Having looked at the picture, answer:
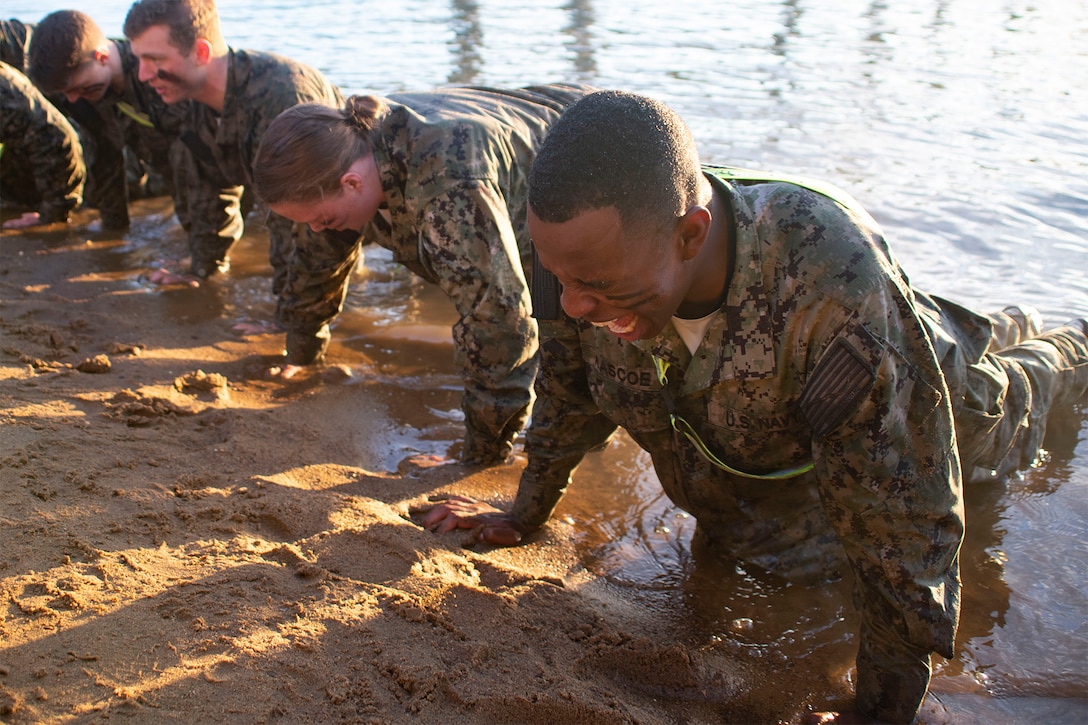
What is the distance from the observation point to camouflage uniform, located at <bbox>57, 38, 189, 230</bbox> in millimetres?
5418

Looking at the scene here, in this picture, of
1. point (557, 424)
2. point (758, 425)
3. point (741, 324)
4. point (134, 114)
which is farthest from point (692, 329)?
point (134, 114)

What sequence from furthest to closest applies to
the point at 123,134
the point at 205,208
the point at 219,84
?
the point at 123,134, the point at 205,208, the point at 219,84

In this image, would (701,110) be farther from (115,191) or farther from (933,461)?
(933,461)

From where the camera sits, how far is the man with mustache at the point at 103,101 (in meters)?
5.12

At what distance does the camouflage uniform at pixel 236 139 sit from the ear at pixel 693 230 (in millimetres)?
2402

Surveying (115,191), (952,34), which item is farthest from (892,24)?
(115,191)

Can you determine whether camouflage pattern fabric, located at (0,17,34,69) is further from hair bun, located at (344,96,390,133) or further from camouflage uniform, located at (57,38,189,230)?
hair bun, located at (344,96,390,133)

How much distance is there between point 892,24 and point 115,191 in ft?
32.7

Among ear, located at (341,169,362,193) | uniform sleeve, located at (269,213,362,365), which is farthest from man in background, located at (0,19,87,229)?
ear, located at (341,169,362,193)

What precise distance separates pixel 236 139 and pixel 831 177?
4313mm

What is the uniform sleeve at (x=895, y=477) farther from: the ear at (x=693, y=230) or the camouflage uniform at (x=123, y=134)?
the camouflage uniform at (x=123, y=134)

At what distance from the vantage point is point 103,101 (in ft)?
18.8

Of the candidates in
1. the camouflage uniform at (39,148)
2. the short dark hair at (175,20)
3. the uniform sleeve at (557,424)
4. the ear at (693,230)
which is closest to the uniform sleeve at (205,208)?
the short dark hair at (175,20)

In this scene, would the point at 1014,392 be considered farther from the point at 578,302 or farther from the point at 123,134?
the point at 123,134
